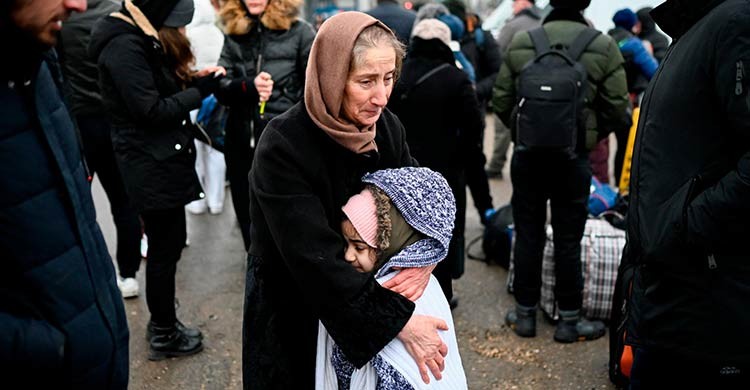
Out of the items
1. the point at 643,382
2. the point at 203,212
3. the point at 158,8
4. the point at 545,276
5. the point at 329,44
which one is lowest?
the point at 203,212

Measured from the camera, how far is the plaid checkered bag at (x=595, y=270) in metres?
3.99

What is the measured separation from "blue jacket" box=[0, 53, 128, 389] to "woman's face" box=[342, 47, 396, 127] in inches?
28.6

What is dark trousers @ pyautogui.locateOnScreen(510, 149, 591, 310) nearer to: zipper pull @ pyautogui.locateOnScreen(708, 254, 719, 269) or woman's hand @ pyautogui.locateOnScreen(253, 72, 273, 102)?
woman's hand @ pyautogui.locateOnScreen(253, 72, 273, 102)

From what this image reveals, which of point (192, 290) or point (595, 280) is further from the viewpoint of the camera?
point (192, 290)

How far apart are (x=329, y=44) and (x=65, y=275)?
0.88 metres

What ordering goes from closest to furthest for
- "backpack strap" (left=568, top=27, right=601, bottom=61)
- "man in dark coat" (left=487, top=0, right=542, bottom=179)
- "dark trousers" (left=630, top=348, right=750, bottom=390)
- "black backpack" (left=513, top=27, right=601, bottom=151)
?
"dark trousers" (left=630, top=348, right=750, bottom=390), "black backpack" (left=513, top=27, right=601, bottom=151), "backpack strap" (left=568, top=27, right=601, bottom=61), "man in dark coat" (left=487, top=0, right=542, bottom=179)

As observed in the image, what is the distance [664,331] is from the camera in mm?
2121

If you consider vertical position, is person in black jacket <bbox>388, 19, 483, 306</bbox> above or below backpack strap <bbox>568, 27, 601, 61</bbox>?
below

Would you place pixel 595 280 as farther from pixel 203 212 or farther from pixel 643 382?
pixel 203 212

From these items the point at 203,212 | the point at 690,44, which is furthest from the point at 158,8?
the point at 203,212

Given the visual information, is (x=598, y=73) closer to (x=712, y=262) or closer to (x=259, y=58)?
(x=712, y=262)

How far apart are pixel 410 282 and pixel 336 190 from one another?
1.09ft

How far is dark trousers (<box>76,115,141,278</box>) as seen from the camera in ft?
14.0

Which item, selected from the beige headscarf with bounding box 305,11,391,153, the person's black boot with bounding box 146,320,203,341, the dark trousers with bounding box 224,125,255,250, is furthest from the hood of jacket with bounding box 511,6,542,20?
the beige headscarf with bounding box 305,11,391,153
